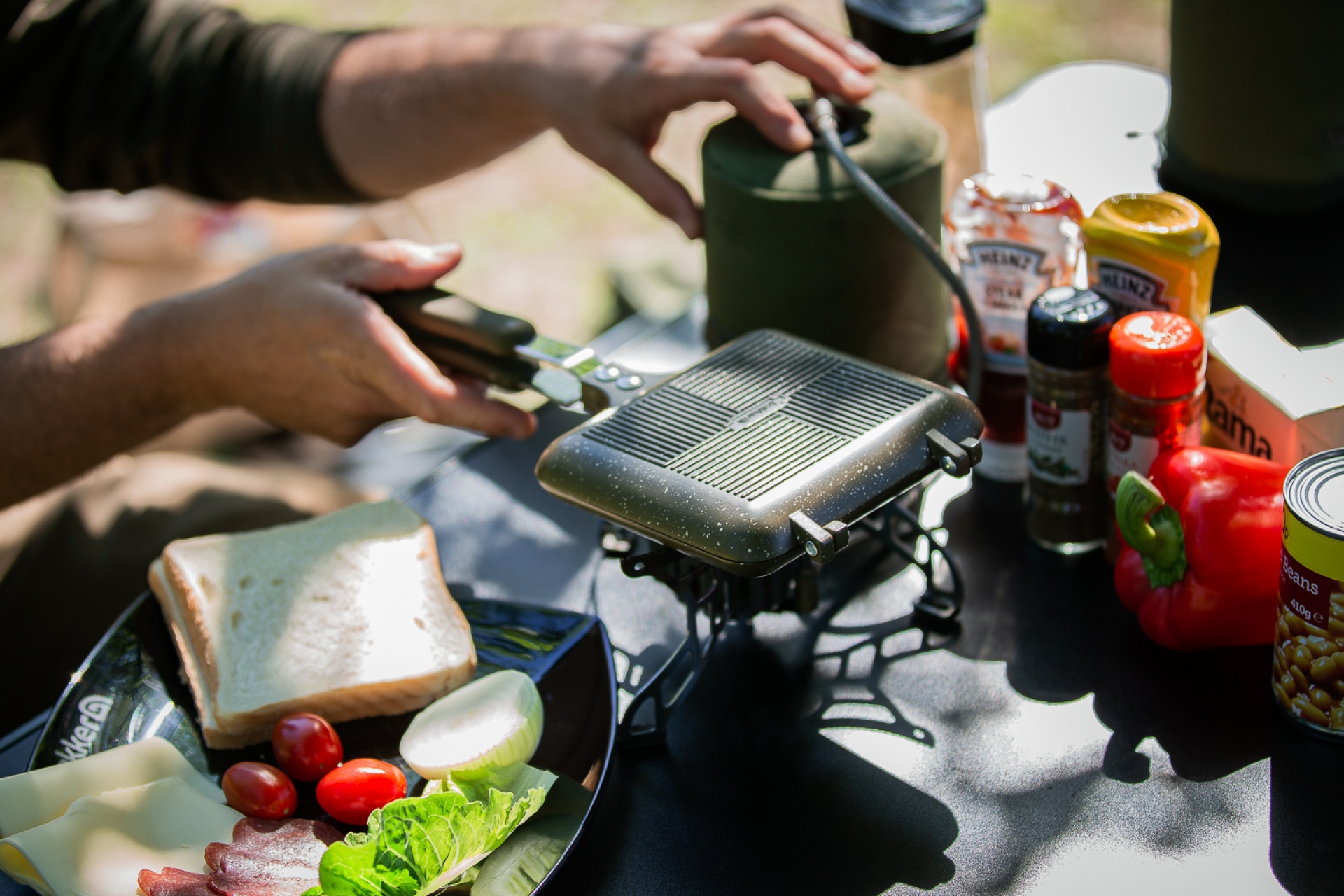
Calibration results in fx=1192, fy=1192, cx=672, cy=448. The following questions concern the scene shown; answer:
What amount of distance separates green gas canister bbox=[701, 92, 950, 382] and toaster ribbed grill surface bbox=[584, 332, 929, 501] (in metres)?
0.15

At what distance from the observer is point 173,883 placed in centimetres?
81

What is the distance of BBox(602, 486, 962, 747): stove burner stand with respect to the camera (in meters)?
0.93

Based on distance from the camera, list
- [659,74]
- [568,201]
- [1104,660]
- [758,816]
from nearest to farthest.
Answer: [758,816] < [1104,660] < [659,74] < [568,201]

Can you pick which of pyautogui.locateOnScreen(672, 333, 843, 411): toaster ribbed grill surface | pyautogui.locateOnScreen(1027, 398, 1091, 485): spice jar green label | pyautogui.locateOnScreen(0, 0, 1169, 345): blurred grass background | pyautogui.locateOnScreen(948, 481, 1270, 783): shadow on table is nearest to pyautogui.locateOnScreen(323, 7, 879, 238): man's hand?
pyautogui.locateOnScreen(672, 333, 843, 411): toaster ribbed grill surface

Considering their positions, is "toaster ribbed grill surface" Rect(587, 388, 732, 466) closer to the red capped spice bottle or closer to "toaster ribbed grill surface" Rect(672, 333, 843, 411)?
"toaster ribbed grill surface" Rect(672, 333, 843, 411)

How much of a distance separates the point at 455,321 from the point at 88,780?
20.3 inches

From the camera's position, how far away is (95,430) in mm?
1396

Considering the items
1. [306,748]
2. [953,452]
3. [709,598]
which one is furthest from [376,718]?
[953,452]

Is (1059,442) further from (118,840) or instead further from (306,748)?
(118,840)

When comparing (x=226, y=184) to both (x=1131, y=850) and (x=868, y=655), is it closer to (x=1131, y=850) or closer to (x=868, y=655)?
(x=868, y=655)

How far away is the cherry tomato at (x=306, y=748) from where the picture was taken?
0.95 meters

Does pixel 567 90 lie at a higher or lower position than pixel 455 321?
higher

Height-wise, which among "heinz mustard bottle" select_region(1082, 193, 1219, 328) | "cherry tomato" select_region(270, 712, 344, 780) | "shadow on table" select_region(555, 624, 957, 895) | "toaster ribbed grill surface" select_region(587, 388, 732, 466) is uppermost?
"heinz mustard bottle" select_region(1082, 193, 1219, 328)

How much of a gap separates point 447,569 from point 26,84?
41.7 inches
